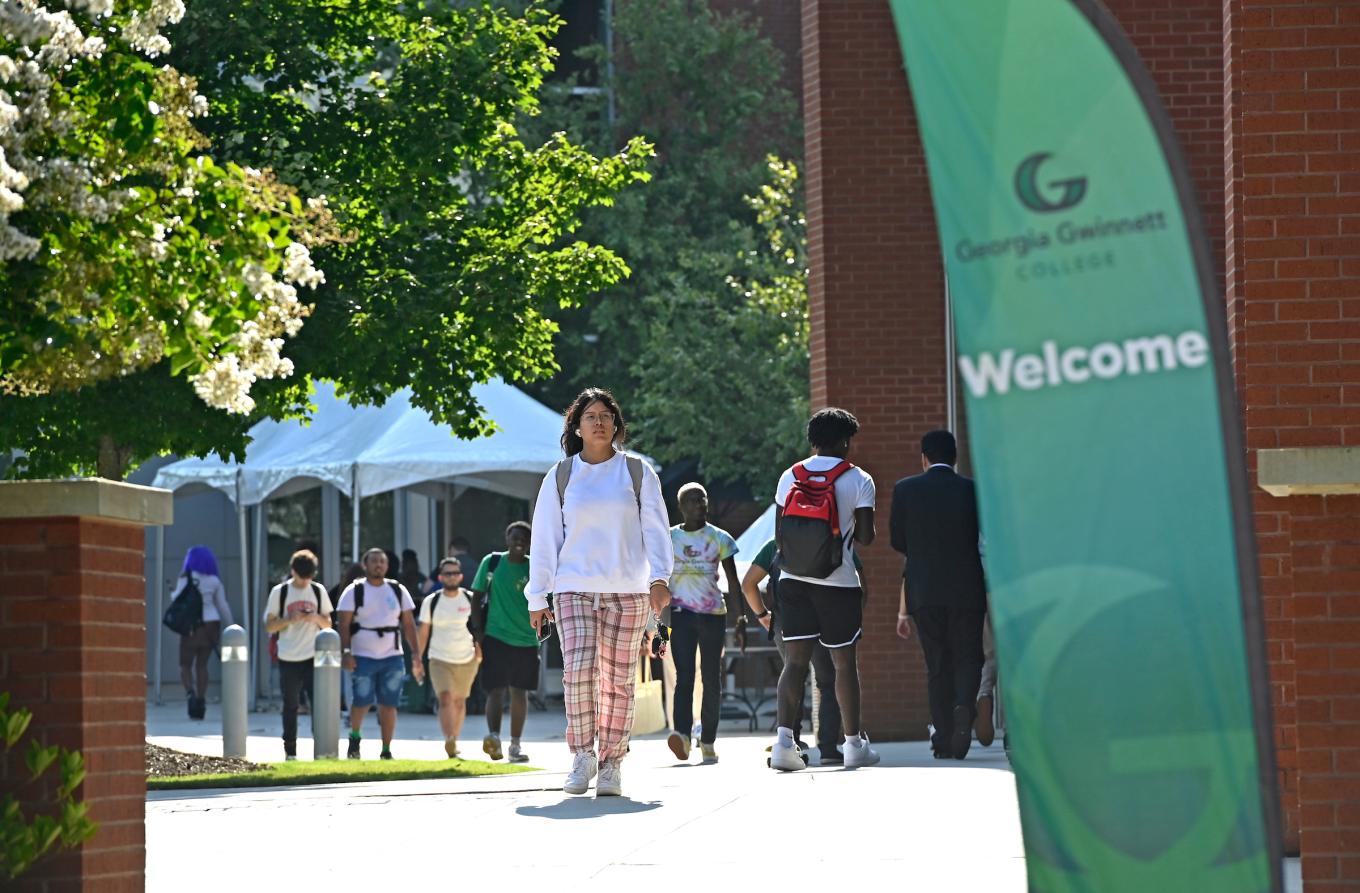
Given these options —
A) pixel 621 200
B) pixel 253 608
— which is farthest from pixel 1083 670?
pixel 621 200

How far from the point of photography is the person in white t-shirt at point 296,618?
1869 cm

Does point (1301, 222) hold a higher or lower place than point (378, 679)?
higher

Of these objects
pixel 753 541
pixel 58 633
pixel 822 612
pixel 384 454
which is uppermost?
pixel 384 454

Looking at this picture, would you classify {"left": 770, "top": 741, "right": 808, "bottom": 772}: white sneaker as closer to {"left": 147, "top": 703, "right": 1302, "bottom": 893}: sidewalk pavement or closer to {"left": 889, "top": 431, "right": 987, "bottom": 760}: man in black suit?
{"left": 147, "top": 703, "right": 1302, "bottom": 893}: sidewalk pavement

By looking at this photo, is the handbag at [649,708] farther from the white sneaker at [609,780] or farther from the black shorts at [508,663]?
the white sneaker at [609,780]

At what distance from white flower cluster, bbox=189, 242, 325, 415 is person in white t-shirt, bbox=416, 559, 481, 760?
33.7 ft

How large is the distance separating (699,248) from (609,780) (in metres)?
25.5

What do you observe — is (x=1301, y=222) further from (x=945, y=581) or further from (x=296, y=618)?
(x=296, y=618)

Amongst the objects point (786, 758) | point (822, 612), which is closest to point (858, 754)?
point (786, 758)

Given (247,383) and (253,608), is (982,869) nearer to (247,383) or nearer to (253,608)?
(247,383)

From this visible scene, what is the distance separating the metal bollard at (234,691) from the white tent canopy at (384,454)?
695cm

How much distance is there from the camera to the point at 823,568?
12.5 metres

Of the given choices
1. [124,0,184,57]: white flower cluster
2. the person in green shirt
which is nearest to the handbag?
the person in green shirt

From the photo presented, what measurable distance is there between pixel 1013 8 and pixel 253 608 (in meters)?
27.6
